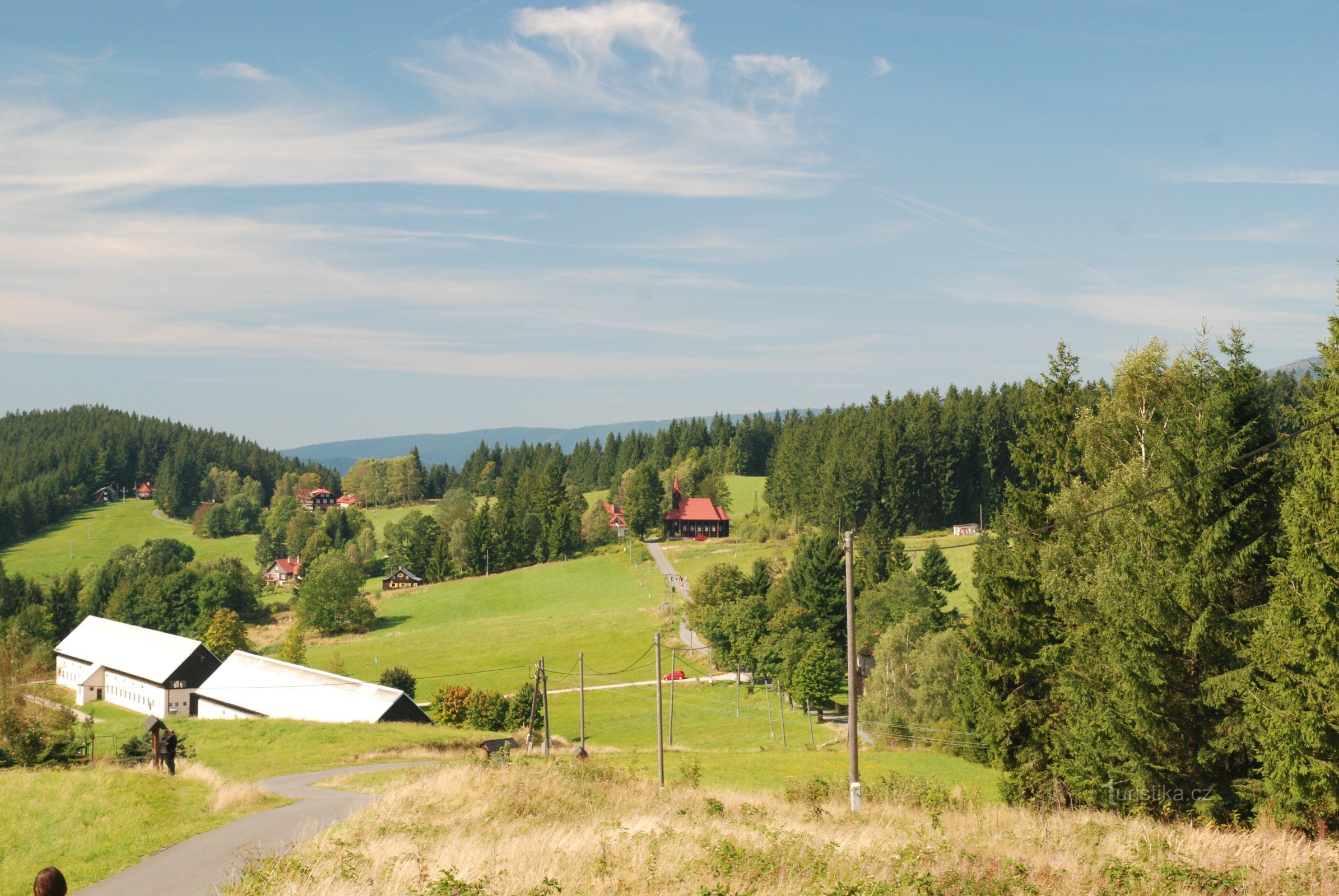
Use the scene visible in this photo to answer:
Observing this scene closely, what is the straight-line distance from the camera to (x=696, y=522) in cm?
15375

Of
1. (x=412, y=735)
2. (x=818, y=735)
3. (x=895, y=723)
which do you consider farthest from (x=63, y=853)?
(x=818, y=735)

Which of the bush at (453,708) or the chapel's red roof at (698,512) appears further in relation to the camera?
the chapel's red roof at (698,512)

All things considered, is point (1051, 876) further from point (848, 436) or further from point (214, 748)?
point (848, 436)

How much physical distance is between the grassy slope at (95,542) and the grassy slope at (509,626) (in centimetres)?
5995

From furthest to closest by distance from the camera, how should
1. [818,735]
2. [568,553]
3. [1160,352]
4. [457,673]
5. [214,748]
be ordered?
[568,553]
[457,673]
[818,735]
[214,748]
[1160,352]

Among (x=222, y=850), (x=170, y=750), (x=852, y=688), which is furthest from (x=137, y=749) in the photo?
(x=852, y=688)

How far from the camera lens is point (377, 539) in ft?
594

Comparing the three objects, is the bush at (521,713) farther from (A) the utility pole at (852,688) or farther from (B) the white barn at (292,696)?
(A) the utility pole at (852,688)

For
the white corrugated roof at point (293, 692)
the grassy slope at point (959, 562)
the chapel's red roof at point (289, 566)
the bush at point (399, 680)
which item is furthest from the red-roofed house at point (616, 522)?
the white corrugated roof at point (293, 692)

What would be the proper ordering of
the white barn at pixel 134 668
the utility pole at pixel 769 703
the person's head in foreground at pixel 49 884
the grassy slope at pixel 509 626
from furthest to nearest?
the grassy slope at pixel 509 626, the white barn at pixel 134 668, the utility pole at pixel 769 703, the person's head in foreground at pixel 49 884

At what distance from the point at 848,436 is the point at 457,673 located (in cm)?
5812

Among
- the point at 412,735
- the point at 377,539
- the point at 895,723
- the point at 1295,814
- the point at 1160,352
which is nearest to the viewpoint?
the point at 1295,814

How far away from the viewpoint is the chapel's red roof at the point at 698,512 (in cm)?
15338

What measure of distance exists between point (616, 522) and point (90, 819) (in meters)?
138
